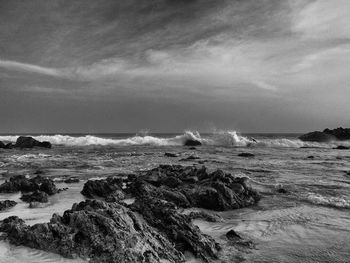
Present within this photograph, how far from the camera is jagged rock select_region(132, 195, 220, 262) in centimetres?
703

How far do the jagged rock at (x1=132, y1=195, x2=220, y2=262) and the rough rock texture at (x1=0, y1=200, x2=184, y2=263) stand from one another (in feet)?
1.23

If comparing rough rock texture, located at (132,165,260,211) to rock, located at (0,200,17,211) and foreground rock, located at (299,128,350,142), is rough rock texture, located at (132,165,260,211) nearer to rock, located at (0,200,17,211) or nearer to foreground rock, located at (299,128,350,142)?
rock, located at (0,200,17,211)

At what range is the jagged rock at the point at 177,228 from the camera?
23.1ft

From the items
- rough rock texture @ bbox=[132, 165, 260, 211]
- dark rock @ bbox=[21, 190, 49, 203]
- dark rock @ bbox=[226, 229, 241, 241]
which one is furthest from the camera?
dark rock @ bbox=[21, 190, 49, 203]

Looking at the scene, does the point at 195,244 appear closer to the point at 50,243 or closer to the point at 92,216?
the point at 92,216

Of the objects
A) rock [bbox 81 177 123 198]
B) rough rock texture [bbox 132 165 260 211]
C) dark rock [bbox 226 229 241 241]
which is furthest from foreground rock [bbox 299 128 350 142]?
dark rock [bbox 226 229 241 241]

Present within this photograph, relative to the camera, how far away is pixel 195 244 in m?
7.08

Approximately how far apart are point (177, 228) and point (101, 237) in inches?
69.4

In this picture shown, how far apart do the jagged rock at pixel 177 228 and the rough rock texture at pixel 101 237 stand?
1.23 ft

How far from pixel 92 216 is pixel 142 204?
64.3 inches

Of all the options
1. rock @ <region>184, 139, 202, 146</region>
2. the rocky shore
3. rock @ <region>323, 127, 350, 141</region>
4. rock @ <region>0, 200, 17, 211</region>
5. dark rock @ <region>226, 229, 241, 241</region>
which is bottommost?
dark rock @ <region>226, 229, 241, 241</region>

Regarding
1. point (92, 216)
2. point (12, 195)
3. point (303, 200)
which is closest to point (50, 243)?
point (92, 216)

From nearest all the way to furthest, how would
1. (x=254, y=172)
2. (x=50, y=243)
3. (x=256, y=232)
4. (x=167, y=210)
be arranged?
(x=50, y=243) → (x=167, y=210) → (x=256, y=232) → (x=254, y=172)

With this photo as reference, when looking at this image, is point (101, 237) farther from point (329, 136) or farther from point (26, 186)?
point (329, 136)
